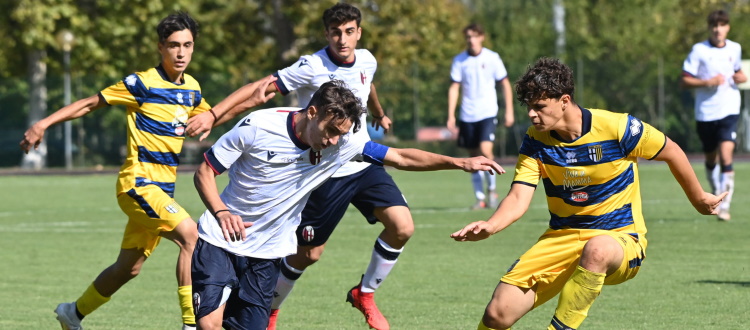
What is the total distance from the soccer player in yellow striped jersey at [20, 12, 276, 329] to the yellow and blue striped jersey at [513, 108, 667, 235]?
1.89m

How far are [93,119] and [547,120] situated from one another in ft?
103

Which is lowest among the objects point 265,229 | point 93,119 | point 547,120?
point 93,119

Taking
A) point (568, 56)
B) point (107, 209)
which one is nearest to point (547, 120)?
point (107, 209)

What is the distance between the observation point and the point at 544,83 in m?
5.97

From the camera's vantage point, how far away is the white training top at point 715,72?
44.3ft

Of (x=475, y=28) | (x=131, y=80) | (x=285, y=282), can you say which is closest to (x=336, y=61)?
(x=131, y=80)

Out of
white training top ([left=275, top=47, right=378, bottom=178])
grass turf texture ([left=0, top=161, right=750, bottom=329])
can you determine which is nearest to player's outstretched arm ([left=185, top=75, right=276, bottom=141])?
white training top ([left=275, top=47, right=378, bottom=178])

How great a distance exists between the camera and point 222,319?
235 inches

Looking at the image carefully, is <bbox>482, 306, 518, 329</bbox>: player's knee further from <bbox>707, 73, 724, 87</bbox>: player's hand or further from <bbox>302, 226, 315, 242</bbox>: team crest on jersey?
<bbox>707, 73, 724, 87</bbox>: player's hand

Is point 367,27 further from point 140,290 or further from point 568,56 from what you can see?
point 140,290

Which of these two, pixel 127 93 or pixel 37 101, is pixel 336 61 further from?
pixel 37 101

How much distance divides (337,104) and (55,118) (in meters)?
2.53

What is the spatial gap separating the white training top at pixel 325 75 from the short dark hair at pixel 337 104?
204 centimetres

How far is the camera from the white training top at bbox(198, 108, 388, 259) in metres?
5.86
